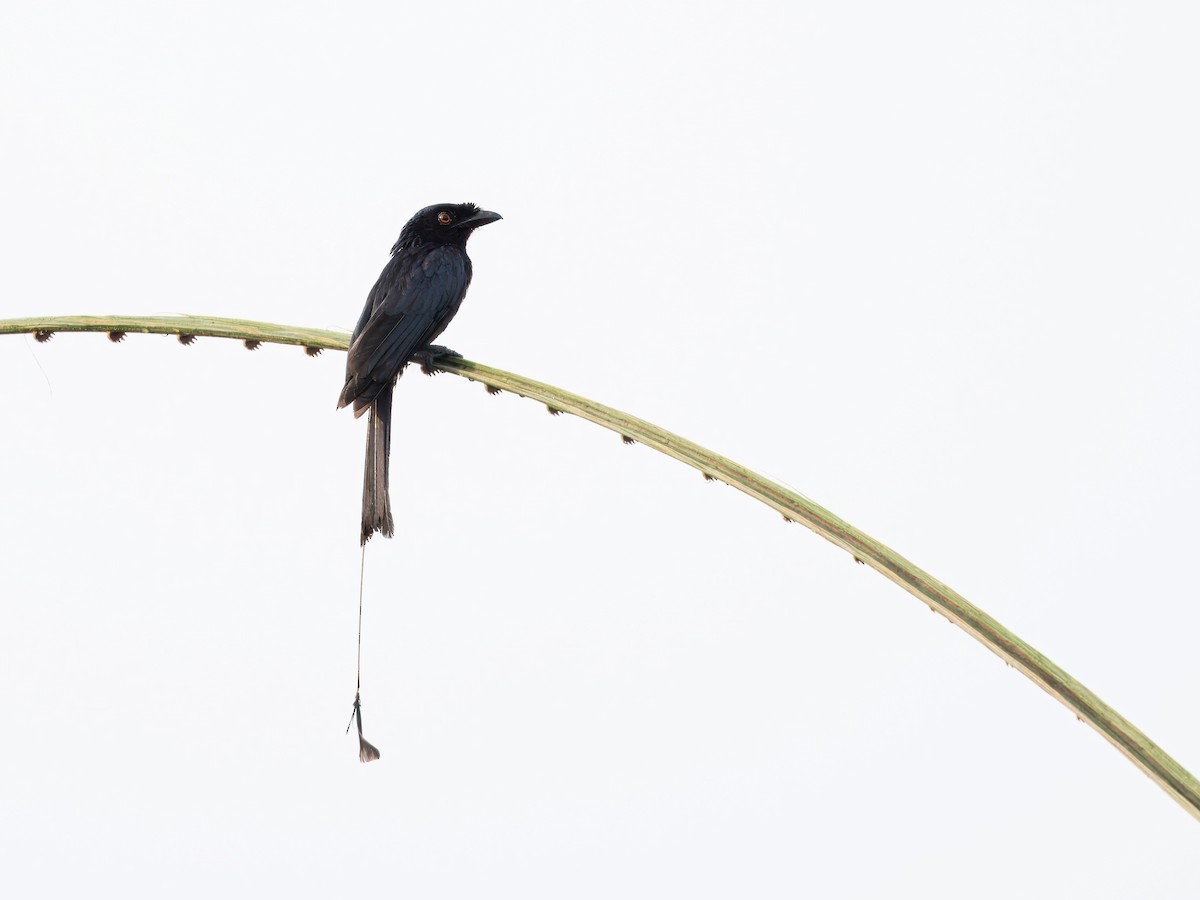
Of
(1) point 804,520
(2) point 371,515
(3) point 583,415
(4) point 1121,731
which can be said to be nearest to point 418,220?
(2) point 371,515

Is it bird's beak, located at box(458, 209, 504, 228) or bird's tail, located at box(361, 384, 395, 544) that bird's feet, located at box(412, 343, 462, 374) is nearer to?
bird's tail, located at box(361, 384, 395, 544)

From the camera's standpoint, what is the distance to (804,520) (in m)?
→ 1.80

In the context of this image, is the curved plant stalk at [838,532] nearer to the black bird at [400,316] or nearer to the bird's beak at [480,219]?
the black bird at [400,316]

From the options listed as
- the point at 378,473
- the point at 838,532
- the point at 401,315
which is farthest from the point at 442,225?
the point at 838,532

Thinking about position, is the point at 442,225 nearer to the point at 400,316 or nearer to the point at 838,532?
the point at 400,316

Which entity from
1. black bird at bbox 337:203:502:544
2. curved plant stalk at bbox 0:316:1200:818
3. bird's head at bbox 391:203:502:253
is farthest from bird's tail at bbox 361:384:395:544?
bird's head at bbox 391:203:502:253

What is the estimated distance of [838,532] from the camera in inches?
69.6

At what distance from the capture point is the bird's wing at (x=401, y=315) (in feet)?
13.1

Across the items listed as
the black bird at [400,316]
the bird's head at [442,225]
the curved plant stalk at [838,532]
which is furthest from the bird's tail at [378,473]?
the bird's head at [442,225]

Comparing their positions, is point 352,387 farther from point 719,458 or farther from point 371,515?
point 719,458

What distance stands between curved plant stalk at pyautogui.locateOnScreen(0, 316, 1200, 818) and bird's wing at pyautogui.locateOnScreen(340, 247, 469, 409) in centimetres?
131

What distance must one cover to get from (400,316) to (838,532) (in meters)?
2.85

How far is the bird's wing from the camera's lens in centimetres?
401

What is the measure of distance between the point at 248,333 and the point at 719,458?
39.4 inches
